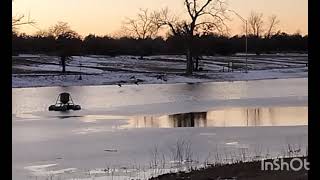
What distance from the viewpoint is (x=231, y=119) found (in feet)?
60.6

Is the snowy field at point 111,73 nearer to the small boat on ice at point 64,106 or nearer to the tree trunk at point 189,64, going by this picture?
the tree trunk at point 189,64

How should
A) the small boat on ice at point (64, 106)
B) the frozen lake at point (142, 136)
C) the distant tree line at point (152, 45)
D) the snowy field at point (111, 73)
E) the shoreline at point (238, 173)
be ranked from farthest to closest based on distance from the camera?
the distant tree line at point (152, 45) < the snowy field at point (111, 73) < the small boat on ice at point (64, 106) < the frozen lake at point (142, 136) < the shoreline at point (238, 173)

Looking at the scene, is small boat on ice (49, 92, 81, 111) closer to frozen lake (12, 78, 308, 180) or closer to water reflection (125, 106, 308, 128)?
frozen lake (12, 78, 308, 180)

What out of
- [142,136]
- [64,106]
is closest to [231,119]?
[142,136]

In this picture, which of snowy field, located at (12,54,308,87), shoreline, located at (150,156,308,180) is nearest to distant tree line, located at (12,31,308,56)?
snowy field, located at (12,54,308,87)

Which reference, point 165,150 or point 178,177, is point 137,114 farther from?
point 178,177

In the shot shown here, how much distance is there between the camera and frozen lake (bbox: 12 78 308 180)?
1016cm

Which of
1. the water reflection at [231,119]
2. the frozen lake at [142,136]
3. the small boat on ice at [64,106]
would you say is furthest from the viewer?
the small boat on ice at [64,106]

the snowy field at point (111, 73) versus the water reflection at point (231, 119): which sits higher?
the snowy field at point (111, 73)

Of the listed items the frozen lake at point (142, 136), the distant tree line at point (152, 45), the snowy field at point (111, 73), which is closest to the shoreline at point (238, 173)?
the frozen lake at point (142, 136)

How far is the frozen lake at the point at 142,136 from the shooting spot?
10.2m

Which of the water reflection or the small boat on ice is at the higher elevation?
the small boat on ice

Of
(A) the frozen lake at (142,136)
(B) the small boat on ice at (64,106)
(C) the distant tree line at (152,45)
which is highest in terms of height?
(C) the distant tree line at (152,45)

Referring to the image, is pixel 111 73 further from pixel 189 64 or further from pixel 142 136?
pixel 142 136
